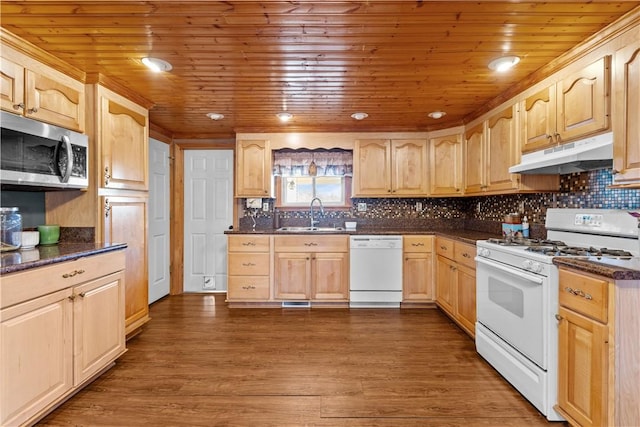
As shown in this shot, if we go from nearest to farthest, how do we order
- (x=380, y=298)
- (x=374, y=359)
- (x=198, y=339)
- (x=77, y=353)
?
(x=77, y=353) < (x=374, y=359) < (x=198, y=339) < (x=380, y=298)

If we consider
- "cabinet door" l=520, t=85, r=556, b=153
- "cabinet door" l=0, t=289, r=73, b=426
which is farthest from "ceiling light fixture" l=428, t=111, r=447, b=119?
"cabinet door" l=0, t=289, r=73, b=426

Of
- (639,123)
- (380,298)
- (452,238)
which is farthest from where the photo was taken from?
(380,298)

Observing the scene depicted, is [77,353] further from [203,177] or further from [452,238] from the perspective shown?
[452,238]

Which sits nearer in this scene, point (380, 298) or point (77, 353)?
point (77, 353)

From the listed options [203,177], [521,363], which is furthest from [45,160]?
[521,363]

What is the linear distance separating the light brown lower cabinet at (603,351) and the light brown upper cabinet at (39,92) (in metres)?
3.24

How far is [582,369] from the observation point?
1621mm

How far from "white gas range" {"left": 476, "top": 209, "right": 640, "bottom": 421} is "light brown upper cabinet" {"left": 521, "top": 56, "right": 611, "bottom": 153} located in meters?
0.54

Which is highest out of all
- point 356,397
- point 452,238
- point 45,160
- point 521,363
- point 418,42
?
point 418,42

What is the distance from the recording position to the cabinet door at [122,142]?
2.55 meters

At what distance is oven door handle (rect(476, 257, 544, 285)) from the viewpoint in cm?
189

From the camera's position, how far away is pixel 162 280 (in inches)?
167

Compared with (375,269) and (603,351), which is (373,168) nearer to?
(375,269)

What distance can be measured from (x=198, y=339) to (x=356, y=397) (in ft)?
5.20
